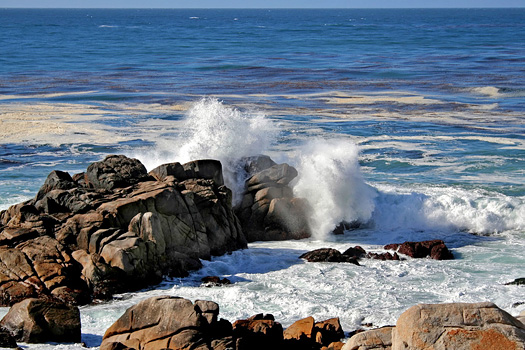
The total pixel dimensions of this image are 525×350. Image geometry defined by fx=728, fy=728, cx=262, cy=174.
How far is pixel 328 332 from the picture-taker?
1223 cm

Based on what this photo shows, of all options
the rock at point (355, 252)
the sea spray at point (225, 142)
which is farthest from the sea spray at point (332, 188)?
the rock at point (355, 252)

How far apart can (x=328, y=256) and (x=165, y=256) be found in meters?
3.94

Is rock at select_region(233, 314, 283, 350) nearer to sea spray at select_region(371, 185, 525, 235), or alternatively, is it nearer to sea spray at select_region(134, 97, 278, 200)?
sea spray at select_region(134, 97, 278, 200)

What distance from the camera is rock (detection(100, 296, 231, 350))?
10773mm

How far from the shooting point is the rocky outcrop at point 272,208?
19.8 m

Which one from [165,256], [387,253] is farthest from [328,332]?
[387,253]

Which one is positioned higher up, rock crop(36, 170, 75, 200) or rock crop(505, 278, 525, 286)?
rock crop(36, 170, 75, 200)

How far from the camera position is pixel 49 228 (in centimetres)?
1628

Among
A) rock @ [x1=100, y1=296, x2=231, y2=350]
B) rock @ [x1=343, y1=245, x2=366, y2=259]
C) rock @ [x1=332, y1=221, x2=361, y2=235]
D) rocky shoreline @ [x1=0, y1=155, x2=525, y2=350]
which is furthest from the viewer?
rock @ [x1=332, y1=221, x2=361, y2=235]

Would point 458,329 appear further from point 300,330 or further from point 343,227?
point 343,227

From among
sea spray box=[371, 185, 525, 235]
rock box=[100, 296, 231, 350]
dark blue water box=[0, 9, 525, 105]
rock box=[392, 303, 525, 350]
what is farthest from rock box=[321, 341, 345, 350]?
dark blue water box=[0, 9, 525, 105]

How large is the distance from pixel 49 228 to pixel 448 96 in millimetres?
33672

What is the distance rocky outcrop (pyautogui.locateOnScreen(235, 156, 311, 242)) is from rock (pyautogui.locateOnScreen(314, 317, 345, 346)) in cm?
723

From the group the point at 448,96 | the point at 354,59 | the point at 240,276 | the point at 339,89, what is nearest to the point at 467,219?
the point at 240,276
